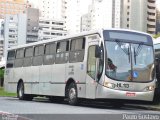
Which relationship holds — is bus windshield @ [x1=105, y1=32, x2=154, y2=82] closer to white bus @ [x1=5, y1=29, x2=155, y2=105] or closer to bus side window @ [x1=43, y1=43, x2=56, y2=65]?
white bus @ [x1=5, y1=29, x2=155, y2=105]

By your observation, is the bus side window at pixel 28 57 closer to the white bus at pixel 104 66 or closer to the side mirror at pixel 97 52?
the white bus at pixel 104 66

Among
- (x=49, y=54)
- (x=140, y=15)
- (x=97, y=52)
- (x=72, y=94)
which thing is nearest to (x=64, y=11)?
(x=140, y=15)

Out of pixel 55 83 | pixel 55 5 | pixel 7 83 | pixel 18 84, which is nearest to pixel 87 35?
pixel 55 83

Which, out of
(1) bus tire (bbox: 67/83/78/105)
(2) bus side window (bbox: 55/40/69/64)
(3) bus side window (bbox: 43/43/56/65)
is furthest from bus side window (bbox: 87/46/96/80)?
(3) bus side window (bbox: 43/43/56/65)

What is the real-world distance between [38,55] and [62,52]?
137 inches

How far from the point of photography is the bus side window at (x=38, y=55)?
23.5 meters

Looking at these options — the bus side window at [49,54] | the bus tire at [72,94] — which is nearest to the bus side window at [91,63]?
the bus tire at [72,94]

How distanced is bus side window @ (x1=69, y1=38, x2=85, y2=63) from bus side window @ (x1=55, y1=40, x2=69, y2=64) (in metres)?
0.56

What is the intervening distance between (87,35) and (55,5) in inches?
5700

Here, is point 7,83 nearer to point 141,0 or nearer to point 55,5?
point 141,0

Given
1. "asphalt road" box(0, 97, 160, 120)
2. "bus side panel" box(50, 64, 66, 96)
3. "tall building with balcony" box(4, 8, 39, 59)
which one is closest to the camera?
"asphalt road" box(0, 97, 160, 120)

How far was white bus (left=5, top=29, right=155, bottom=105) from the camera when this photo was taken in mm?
16859

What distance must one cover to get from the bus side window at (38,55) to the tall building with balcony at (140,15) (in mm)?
92388

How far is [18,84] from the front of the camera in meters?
27.1
